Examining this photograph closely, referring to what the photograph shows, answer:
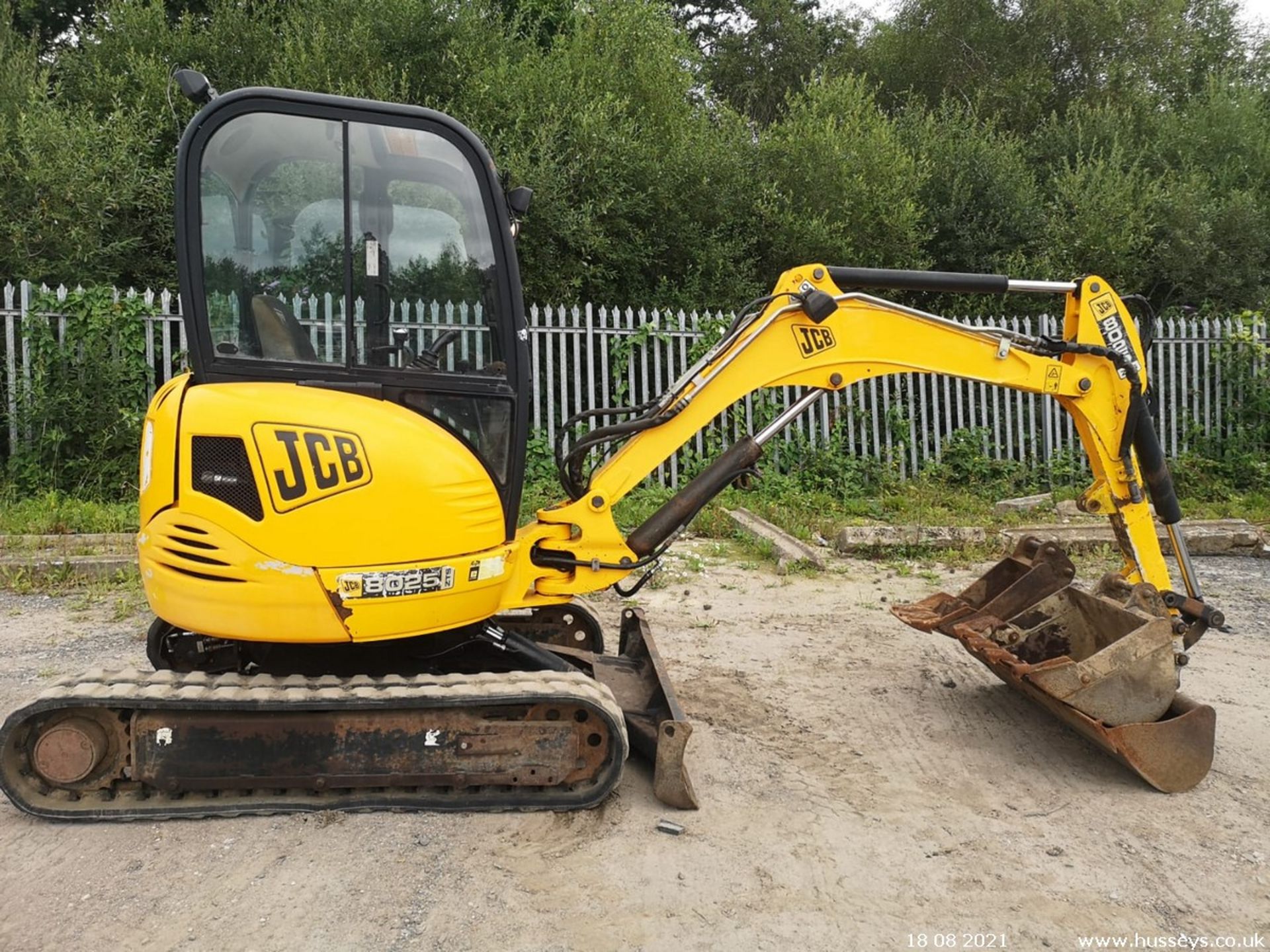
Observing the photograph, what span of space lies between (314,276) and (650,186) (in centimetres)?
941

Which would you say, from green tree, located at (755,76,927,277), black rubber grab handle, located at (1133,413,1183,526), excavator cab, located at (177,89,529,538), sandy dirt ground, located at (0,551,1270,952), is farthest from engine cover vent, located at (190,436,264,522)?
green tree, located at (755,76,927,277)

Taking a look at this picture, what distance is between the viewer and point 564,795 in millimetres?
3469

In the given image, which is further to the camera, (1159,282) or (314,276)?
(1159,282)

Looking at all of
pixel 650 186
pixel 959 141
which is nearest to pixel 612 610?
pixel 650 186

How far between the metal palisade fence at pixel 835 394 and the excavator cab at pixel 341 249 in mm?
6261

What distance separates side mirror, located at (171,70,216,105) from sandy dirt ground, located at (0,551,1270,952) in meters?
2.67

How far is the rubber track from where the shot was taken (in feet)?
10.8

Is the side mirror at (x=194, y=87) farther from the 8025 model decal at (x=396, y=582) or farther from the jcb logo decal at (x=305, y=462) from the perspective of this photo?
the 8025 model decal at (x=396, y=582)

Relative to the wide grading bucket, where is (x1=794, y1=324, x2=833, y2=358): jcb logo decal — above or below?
above

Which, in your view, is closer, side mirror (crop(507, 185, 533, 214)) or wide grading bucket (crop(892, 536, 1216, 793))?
wide grading bucket (crop(892, 536, 1216, 793))

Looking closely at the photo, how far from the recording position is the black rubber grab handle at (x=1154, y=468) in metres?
4.43

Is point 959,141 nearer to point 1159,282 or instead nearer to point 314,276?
point 1159,282

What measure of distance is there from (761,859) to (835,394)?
7.09 metres

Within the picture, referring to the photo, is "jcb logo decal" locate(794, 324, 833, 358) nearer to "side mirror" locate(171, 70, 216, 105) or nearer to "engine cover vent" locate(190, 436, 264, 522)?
"engine cover vent" locate(190, 436, 264, 522)
